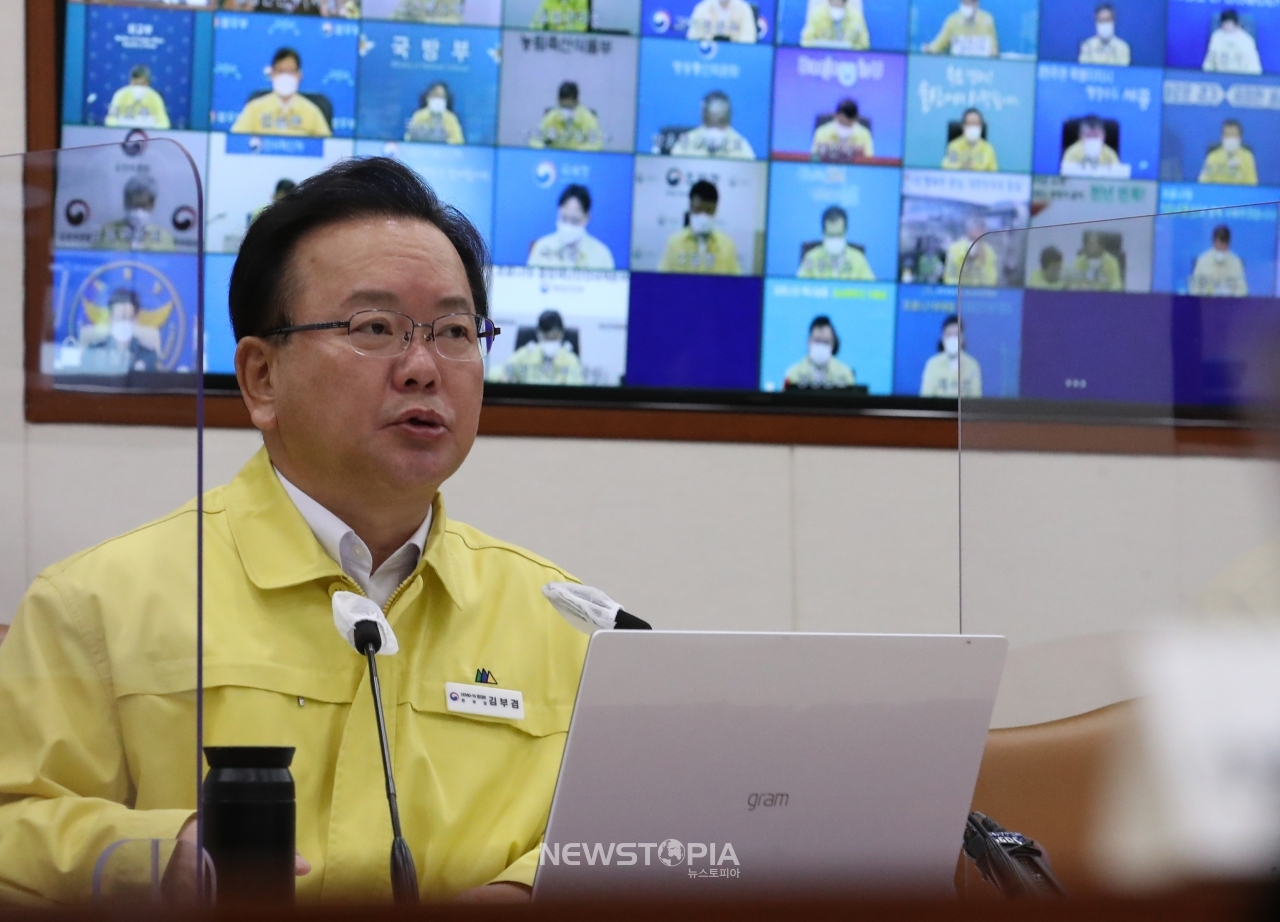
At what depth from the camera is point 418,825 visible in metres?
1.39

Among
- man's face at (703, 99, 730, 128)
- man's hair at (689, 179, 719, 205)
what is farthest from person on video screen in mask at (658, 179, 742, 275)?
man's face at (703, 99, 730, 128)

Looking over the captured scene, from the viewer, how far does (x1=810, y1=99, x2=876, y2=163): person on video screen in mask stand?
2719 millimetres

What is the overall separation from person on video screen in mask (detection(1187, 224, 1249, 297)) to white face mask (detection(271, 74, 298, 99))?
5.60ft

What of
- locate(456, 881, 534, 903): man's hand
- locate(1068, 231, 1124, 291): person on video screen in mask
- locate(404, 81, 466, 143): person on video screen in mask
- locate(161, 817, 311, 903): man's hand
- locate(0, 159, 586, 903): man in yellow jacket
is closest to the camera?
locate(161, 817, 311, 903): man's hand

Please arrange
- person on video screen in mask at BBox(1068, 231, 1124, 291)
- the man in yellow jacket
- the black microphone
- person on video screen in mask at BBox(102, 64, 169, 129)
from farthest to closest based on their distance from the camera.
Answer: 1. person on video screen in mask at BBox(102, 64, 169, 129)
2. person on video screen in mask at BBox(1068, 231, 1124, 291)
3. the man in yellow jacket
4. the black microphone

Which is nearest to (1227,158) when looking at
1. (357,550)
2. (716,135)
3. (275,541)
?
(716,135)

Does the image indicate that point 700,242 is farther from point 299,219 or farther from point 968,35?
point 299,219

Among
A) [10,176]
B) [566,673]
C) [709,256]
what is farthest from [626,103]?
[10,176]

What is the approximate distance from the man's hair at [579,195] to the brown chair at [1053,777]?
59.1 inches

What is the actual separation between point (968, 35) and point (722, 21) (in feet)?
1.70

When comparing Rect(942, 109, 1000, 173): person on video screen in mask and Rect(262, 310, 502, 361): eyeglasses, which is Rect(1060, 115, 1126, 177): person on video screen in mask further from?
Rect(262, 310, 502, 361): eyeglasses

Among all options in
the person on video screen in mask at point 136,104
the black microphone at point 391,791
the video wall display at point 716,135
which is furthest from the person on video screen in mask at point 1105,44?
the black microphone at point 391,791

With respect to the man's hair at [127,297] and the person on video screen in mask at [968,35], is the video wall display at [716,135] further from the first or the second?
the man's hair at [127,297]

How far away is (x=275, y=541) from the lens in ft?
4.73
